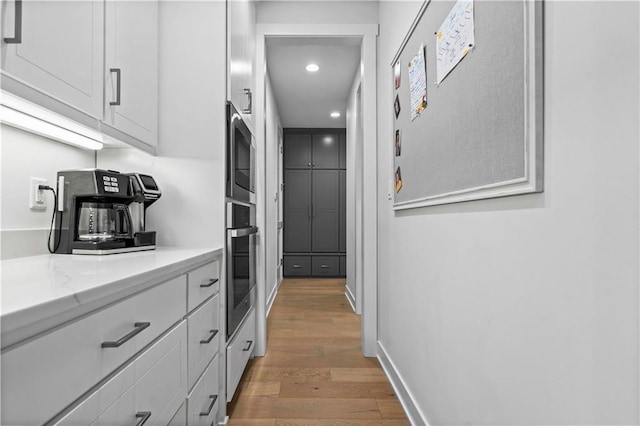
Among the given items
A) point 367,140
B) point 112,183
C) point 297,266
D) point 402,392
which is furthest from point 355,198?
point 112,183

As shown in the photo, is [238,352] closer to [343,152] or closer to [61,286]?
[61,286]

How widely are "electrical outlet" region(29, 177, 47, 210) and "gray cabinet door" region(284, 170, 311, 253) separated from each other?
526 centimetres

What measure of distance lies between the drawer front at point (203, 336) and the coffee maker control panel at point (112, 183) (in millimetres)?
552

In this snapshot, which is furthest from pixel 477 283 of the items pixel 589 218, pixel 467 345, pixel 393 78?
pixel 393 78

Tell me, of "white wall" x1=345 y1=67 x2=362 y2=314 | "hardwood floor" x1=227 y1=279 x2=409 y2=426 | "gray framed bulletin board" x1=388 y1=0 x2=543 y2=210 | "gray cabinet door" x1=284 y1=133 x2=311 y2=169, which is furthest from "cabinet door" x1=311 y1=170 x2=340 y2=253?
"gray framed bulletin board" x1=388 y1=0 x2=543 y2=210

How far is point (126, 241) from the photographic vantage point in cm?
160

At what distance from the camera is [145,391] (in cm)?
104

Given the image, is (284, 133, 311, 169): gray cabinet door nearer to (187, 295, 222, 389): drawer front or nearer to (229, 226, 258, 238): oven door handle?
(229, 226, 258, 238): oven door handle

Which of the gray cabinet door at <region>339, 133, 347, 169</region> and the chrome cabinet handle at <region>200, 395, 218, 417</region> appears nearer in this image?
the chrome cabinet handle at <region>200, 395, 218, 417</region>

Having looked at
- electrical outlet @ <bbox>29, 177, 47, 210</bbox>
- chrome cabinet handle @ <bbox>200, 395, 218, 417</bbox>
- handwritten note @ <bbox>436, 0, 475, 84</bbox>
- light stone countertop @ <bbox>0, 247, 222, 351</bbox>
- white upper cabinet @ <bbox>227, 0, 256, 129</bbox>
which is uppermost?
white upper cabinet @ <bbox>227, 0, 256, 129</bbox>

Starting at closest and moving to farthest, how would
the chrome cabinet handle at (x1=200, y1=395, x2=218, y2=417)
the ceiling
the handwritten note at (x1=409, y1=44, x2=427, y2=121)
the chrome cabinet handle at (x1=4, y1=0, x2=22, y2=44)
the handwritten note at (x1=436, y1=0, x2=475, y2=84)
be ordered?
1. the chrome cabinet handle at (x1=4, y1=0, x2=22, y2=44)
2. the handwritten note at (x1=436, y1=0, x2=475, y2=84)
3. the chrome cabinet handle at (x1=200, y1=395, x2=218, y2=417)
4. the handwritten note at (x1=409, y1=44, x2=427, y2=121)
5. the ceiling

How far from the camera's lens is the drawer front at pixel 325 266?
6723 mm

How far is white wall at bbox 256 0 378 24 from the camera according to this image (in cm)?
289

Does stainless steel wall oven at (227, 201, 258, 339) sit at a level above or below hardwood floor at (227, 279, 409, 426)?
above
